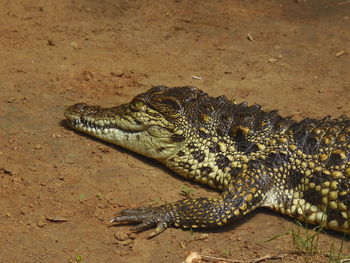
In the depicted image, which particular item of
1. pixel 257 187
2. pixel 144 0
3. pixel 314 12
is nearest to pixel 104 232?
pixel 257 187

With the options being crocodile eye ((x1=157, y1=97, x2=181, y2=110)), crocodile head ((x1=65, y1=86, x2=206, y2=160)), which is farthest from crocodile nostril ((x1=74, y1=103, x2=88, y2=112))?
crocodile eye ((x1=157, y1=97, x2=181, y2=110))

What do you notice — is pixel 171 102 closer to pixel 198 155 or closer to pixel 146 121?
pixel 146 121

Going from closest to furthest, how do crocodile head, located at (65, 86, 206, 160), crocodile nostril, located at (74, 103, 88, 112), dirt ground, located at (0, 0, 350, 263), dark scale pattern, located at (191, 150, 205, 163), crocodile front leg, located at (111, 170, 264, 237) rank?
dirt ground, located at (0, 0, 350, 263), crocodile front leg, located at (111, 170, 264, 237), dark scale pattern, located at (191, 150, 205, 163), crocodile head, located at (65, 86, 206, 160), crocodile nostril, located at (74, 103, 88, 112)

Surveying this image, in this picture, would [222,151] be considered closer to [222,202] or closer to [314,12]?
[222,202]

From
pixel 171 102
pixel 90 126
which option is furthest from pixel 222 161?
pixel 90 126

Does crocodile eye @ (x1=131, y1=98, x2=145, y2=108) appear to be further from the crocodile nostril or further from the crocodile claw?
the crocodile claw

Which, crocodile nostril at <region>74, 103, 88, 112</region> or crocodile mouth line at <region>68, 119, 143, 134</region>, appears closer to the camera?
crocodile mouth line at <region>68, 119, 143, 134</region>
